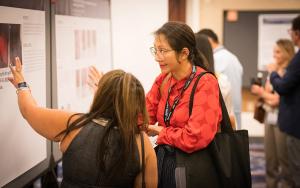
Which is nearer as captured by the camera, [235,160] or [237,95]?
[235,160]

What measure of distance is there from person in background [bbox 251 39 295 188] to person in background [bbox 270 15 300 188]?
27.8 inches

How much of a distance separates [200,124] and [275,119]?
8.97 feet

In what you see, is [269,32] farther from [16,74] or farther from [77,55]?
[16,74]

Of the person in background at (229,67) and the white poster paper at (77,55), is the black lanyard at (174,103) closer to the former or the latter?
the white poster paper at (77,55)

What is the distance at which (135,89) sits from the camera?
1862 mm

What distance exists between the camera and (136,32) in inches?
154

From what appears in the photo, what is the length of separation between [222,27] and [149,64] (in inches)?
146

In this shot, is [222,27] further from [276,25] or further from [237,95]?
[237,95]

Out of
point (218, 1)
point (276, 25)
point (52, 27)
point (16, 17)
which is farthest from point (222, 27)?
point (16, 17)

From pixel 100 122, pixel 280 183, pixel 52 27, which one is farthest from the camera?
pixel 280 183

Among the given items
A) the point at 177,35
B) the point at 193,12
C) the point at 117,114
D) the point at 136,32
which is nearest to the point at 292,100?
the point at 136,32

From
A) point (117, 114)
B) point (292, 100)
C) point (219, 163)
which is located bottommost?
point (219, 163)

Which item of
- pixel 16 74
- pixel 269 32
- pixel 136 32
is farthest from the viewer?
pixel 269 32

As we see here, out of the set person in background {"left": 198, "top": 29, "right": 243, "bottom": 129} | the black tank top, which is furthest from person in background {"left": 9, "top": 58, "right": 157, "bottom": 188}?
person in background {"left": 198, "top": 29, "right": 243, "bottom": 129}
